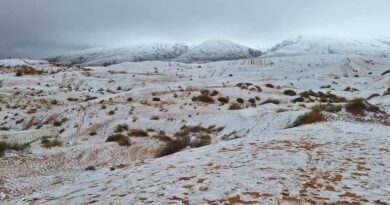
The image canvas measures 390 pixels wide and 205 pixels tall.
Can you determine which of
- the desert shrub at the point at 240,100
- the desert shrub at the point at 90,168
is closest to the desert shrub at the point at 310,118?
the desert shrub at the point at 90,168

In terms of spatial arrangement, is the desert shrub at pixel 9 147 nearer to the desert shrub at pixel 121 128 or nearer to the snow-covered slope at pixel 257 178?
the desert shrub at pixel 121 128

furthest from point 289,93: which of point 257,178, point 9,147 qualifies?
point 257,178

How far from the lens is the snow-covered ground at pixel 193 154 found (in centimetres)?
684

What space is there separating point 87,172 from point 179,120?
11.6m

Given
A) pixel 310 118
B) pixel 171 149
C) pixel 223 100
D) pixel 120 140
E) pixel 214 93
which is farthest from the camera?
pixel 214 93

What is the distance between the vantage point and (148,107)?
1208 inches

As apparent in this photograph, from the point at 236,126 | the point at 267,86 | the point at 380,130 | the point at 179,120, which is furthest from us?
the point at 267,86

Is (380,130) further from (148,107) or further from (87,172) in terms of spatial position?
(148,107)

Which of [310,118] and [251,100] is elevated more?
[310,118]

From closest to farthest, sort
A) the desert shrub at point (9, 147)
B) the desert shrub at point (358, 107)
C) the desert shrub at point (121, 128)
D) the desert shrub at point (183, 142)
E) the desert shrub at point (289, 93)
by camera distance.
Answer: the desert shrub at point (183, 142) → the desert shrub at point (9, 147) → the desert shrub at point (358, 107) → the desert shrub at point (121, 128) → the desert shrub at point (289, 93)

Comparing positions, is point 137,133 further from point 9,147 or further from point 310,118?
point 310,118

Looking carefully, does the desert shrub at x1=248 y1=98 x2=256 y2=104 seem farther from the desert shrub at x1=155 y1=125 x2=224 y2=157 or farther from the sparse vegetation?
the desert shrub at x1=155 y1=125 x2=224 y2=157

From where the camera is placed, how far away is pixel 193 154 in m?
10.9

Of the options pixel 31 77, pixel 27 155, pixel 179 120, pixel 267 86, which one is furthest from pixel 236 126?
pixel 31 77
